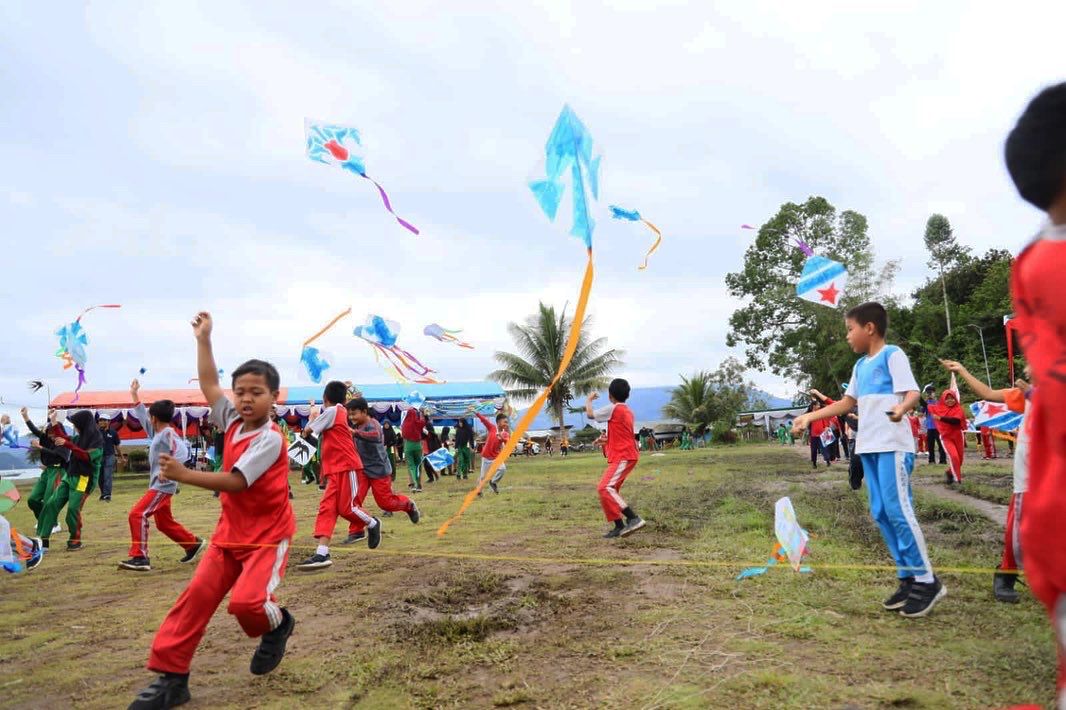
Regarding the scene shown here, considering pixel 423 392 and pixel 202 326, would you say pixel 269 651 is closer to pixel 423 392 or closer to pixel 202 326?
pixel 202 326

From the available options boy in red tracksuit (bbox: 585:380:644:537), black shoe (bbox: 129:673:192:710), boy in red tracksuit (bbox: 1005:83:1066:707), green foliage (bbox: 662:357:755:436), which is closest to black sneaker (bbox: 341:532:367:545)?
boy in red tracksuit (bbox: 585:380:644:537)

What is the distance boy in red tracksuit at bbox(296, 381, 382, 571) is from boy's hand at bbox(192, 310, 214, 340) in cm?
348

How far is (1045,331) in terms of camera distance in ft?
5.72

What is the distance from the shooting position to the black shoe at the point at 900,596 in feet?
14.5

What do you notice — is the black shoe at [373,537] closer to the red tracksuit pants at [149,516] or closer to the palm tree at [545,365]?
the red tracksuit pants at [149,516]

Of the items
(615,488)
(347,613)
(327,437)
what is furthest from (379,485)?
(347,613)

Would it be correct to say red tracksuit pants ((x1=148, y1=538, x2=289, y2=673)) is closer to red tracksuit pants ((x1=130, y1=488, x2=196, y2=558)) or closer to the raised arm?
the raised arm

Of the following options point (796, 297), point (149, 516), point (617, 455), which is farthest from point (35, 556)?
point (796, 297)

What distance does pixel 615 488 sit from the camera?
7844 millimetres

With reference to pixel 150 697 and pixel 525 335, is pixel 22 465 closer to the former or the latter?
pixel 525 335

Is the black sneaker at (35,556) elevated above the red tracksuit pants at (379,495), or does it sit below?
below

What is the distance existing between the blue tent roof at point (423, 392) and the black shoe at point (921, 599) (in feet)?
80.7

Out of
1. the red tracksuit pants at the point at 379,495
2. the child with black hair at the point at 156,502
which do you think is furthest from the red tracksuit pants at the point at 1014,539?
the child with black hair at the point at 156,502

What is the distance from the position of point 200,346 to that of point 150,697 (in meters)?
1.79
